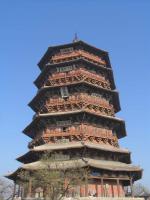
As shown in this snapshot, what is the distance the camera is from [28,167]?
2708 centimetres

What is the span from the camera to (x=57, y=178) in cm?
2222

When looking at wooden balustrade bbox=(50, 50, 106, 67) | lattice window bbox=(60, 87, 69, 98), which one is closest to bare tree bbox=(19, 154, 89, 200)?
lattice window bbox=(60, 87, 69, 98)

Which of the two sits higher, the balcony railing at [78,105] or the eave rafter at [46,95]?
the eave rafter at [46,95]

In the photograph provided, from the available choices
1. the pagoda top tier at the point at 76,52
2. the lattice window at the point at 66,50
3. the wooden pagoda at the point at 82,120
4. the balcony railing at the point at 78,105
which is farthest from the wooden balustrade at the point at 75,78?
the lattice window at the point at 66,50

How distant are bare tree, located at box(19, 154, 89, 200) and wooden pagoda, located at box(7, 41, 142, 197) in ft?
3.76

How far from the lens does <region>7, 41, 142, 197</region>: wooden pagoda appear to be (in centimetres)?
2847

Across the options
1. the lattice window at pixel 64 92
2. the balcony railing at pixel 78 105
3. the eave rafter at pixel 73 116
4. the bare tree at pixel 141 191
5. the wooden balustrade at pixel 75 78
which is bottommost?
the bare tree at pixel 141 191

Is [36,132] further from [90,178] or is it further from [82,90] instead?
[90,178]

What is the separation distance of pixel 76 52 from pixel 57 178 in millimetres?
18681

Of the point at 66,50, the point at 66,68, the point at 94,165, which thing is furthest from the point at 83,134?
the point at 66,50

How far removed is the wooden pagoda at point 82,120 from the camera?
28.5 m

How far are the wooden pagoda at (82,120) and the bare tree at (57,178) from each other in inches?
45.2

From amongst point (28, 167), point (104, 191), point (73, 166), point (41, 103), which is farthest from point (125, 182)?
point (41, 103)

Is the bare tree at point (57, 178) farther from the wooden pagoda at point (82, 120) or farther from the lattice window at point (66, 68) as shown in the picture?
the lattice window at point (66, 68)
